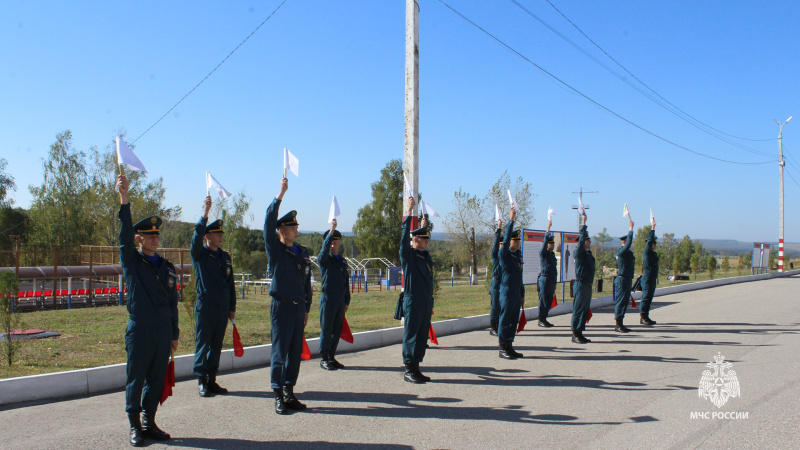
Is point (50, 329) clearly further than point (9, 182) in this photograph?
No

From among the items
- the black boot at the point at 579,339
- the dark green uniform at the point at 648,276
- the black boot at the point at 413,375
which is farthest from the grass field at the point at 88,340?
the dark green uniform at the point at 648,276

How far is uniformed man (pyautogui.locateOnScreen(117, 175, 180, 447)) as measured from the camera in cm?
441

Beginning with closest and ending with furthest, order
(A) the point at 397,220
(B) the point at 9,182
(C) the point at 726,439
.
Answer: (C) the point at 726,439 < (B) the point at 9,182 < (A) the point at 397,220

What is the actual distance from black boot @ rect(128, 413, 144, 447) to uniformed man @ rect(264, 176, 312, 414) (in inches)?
49.4

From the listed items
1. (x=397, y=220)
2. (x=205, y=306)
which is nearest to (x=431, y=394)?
(x=205, y=306)

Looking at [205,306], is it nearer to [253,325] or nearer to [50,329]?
[253,325]

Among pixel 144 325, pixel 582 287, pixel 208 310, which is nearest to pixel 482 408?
pixel 208 310

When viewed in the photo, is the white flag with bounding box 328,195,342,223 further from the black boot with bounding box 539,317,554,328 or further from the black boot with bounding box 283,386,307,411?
the black boot with bounding box 539,317,554,328

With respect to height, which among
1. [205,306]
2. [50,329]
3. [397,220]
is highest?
[397,220]

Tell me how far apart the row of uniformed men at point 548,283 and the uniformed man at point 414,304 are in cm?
174

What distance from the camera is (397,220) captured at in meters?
50.2

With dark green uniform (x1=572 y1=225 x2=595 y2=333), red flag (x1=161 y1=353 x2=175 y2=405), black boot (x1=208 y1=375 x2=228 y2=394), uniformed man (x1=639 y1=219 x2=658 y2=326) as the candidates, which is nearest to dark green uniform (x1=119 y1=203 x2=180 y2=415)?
red flag (x1=161 y1=353 x2=175 y2=405)

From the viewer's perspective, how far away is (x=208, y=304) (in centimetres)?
595

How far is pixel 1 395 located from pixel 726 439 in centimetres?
687
